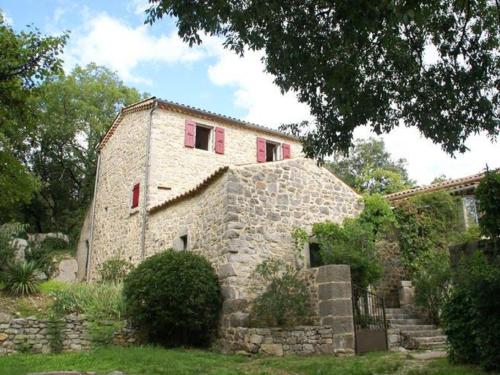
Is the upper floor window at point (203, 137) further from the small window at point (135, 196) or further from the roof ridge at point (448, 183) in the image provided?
the roof ridge at point (448, 183)

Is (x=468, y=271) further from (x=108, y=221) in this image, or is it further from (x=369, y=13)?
(x=108, y=221)

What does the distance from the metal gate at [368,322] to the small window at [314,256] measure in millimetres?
1566

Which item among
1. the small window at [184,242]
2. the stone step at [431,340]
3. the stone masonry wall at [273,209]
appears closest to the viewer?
the stone step at [431,340]

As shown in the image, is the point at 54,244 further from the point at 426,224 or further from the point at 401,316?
the point at 426,224

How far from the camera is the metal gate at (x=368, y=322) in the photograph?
393 inches

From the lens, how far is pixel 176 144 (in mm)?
17406

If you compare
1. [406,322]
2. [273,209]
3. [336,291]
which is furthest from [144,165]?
[406,322]

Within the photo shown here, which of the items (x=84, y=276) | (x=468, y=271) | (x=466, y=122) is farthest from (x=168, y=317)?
(x=84, y=276)

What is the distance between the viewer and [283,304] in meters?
10.5

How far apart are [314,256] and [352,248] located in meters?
1.29

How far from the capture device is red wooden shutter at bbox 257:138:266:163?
19266 mm

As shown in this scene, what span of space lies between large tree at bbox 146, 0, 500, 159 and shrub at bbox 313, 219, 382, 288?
3.80 metres

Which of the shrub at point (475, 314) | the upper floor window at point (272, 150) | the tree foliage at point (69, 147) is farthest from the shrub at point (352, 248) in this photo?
the tree foliage at point (69, 147)

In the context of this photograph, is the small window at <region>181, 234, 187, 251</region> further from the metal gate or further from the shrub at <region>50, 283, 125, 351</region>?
the metal gate
